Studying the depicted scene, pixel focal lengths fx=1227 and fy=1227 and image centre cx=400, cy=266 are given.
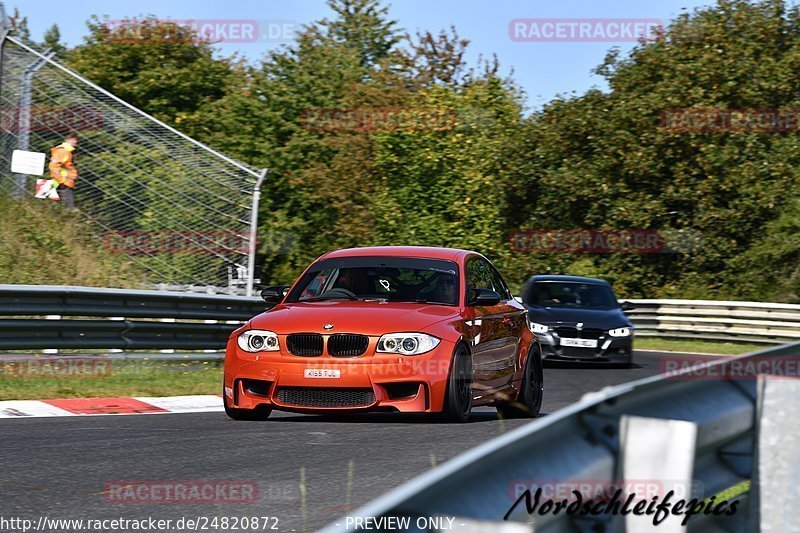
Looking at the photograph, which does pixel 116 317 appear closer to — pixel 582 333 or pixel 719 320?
pixel 582 333

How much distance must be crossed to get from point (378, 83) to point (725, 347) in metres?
→ 27.5

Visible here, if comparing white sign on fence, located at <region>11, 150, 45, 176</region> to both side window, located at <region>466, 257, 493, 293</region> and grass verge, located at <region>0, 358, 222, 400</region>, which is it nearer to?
grass verge, located at <region>0, 358, 222, 400</region>

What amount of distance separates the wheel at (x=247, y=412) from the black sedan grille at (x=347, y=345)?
77 cm

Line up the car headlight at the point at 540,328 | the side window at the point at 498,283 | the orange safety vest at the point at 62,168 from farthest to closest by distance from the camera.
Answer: the car headlight at the point at 540,328 < the orange safety vest at the point at 62,168 < the side window at the point at 498,283

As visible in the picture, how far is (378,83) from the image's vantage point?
175 feet

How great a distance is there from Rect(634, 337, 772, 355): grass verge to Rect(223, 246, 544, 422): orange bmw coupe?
17524mm

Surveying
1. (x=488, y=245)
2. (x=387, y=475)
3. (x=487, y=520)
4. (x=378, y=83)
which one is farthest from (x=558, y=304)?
(x=378, y=83)

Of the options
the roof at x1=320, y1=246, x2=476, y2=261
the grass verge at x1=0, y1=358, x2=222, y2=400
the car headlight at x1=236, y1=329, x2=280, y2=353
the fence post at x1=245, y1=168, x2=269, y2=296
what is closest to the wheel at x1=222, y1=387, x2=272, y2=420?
the car headlight at x1=236, y1=329, x2=280, y2=353

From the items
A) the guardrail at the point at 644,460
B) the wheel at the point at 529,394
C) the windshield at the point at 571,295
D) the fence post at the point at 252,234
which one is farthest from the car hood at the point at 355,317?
the windshield at the point at 571,295

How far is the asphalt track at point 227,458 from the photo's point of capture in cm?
588

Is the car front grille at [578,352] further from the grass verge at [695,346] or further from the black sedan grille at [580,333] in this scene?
the grass verge at [695,346]

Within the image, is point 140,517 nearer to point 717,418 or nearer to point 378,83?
point 717,418

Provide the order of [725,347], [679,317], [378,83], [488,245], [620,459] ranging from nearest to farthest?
[620,459]
[725,347]
[679,317]
[488,245]
[378,83]

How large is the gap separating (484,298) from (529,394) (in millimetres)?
1441
